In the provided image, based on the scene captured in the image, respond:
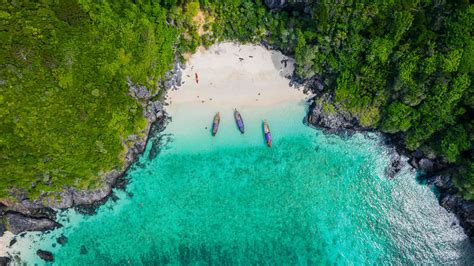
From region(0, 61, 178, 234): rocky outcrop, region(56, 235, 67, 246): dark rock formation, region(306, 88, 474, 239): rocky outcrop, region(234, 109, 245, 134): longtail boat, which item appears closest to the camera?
region(0, 61, 178, 234): rocky outcrop

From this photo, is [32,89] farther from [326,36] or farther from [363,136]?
[363,136]

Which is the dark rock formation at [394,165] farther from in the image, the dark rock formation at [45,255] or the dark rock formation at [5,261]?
the dark rock formation at [5,261]

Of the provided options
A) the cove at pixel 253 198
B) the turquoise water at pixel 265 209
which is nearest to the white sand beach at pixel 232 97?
the cove at pixel 253 198

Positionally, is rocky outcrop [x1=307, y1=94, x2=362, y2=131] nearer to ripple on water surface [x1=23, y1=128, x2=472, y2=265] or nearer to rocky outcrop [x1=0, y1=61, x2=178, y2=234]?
ripple on water surface [x1=23, y1=128, x2=472, y2=265]

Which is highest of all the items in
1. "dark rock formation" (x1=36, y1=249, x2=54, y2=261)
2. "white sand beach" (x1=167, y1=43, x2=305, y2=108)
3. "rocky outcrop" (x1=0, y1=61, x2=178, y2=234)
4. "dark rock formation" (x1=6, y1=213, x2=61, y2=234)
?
"white sand beach" (x1=167, y1=43, x2=305, y2=108)

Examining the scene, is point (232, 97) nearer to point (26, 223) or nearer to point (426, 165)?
point (426, 165)

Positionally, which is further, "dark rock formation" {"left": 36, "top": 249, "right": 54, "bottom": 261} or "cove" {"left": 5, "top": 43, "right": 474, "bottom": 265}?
"cove" {"left": 5, "top": 43, "right": 474, "bottom": 265}

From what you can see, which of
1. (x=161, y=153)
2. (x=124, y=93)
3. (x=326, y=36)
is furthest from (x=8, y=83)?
(x=326, y=36)

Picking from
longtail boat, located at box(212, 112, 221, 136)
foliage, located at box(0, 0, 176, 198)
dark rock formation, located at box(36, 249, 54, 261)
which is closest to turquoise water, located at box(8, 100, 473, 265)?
longtail boat, located at box(212, 112, 221, 136)
